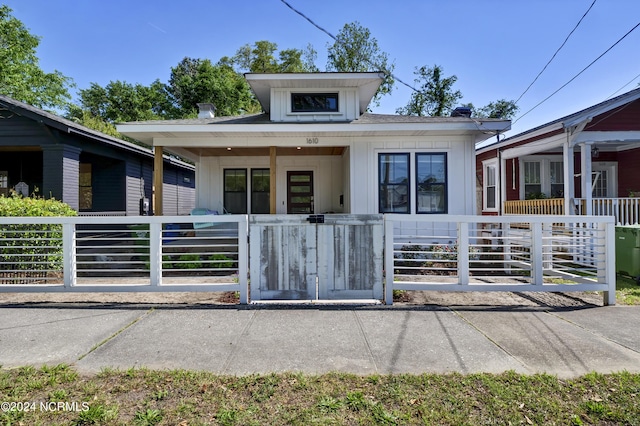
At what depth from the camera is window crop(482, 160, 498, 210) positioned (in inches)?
525

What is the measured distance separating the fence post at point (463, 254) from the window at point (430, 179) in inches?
149

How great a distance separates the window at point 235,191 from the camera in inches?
436

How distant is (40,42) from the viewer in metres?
23.6

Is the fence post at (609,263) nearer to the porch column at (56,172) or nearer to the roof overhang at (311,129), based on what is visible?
the roof overhang at (311,129)

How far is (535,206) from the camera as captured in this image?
34.4 feet

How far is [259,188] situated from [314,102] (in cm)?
343

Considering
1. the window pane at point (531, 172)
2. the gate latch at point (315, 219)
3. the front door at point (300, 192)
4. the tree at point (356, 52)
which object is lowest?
the gate latch at point (315, 219)

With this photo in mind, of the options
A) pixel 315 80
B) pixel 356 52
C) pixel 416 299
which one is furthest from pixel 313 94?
pixel 356 52

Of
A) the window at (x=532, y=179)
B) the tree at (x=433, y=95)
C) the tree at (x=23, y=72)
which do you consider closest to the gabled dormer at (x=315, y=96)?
the window at (x=532, y=179)

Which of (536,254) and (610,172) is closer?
(536,254)

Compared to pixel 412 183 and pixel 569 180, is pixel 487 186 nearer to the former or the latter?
pixel 569 180

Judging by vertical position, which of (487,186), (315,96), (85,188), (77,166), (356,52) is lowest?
(85,188)

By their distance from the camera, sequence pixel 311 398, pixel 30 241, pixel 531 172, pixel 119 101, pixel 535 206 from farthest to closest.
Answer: pixel 119 101 → pixel 531 172 → pixel 535 206 → pixel 30 241 → pixel 311 398

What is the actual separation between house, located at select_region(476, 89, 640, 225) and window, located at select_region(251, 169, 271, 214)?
8.22 meters
